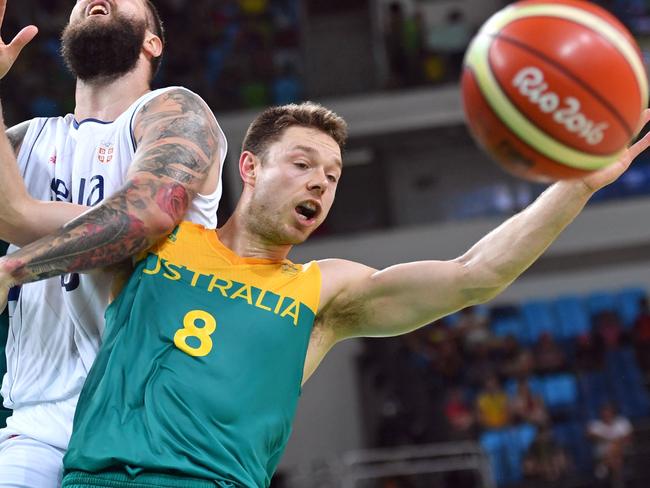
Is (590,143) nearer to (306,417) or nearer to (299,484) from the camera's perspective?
(299,484)

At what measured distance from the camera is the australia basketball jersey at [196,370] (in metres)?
→ 2.96

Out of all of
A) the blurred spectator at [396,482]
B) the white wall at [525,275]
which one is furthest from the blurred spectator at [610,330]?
the blurred spectator at [396,482]

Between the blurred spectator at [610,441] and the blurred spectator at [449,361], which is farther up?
the blurred spectator at [610,441]

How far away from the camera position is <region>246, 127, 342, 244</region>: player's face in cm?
343

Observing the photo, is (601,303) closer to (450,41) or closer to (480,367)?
(480,367)

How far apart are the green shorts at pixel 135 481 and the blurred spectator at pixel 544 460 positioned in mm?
9242

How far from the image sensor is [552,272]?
52.6ft

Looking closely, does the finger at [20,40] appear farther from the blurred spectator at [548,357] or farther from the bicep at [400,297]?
the blurred spectator at [548,357]

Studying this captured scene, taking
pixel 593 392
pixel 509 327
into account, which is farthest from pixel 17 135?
pixel 509 327

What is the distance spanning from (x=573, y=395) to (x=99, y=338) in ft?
35.3

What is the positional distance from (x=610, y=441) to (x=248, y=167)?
9.15 metres

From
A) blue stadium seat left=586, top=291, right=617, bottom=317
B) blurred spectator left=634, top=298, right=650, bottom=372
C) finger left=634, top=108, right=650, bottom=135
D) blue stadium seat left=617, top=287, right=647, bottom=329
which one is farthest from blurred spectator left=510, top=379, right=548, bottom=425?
finger left=634, top=108, right=650, bottom=135

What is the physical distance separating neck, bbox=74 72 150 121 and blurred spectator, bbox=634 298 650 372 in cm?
1098

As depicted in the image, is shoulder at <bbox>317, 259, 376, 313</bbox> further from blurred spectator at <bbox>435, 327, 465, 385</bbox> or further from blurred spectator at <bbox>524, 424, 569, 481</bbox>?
blurred spectator at <bbox>435, 327, 465, 385</bbox>
